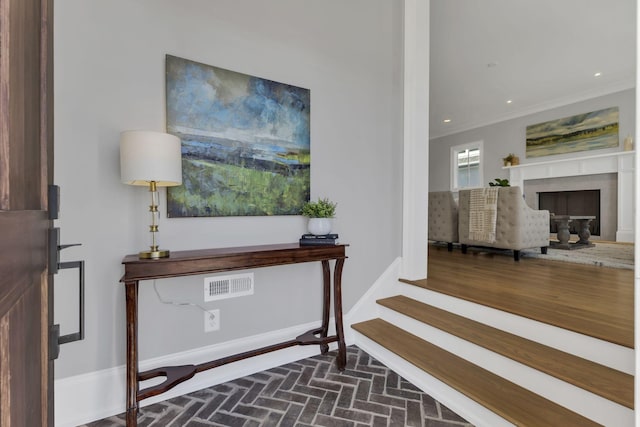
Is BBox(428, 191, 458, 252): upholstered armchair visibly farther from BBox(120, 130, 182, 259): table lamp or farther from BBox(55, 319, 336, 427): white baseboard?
BBox(120, 130, 182, 259): table lamp

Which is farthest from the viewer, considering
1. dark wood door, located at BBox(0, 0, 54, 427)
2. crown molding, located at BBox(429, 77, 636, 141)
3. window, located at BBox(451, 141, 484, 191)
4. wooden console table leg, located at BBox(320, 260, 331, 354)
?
window, located at BBox(451, 141, 484, 191)

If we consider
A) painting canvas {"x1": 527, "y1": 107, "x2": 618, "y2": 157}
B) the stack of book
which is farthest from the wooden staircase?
painting canvas {"x1": 527, "y1": 107, "x2": 618, "y2": 157}

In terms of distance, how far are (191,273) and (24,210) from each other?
125cm

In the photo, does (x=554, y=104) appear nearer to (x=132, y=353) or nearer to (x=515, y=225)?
(x=515, y=225)

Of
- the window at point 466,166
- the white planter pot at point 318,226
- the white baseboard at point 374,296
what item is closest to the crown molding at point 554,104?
the window at point 466,166

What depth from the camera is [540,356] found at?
162cm

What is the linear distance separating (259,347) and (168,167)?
134 centimetres

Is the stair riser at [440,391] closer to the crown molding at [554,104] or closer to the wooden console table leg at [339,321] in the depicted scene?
the wooden console table leg at [339,321]

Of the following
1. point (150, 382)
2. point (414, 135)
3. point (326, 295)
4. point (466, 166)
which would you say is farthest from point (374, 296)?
point (466, 166)

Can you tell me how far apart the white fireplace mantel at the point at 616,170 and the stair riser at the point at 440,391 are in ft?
18.1

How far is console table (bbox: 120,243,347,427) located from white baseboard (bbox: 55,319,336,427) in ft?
0.50

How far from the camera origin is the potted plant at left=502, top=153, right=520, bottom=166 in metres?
7.11

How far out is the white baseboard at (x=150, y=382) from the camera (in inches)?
62.8

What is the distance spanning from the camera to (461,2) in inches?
131
